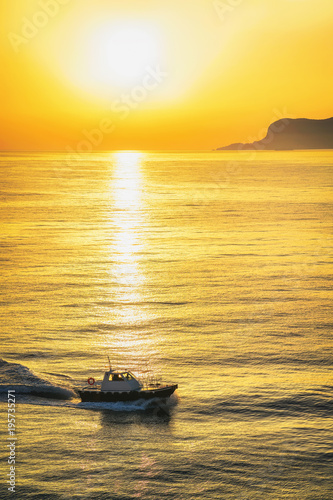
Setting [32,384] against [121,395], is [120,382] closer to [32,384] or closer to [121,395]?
[121,395]

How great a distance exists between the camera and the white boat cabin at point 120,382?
43406mm

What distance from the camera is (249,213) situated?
145625 mm

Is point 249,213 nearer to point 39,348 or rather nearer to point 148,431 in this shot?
point 39,348

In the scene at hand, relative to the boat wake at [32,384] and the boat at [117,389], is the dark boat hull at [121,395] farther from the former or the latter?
the boat wake at [32,384]

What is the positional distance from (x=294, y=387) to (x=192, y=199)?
147157mm

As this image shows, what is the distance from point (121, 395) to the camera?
143 ft

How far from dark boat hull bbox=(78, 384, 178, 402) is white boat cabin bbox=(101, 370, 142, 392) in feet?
1.02

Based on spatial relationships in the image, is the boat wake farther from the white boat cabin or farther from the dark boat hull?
the white boat cabin

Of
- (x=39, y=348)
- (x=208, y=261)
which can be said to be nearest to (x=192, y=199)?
(x=208, y=261)

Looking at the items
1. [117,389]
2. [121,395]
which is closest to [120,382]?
[117,389]

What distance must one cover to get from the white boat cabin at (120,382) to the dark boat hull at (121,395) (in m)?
0.31

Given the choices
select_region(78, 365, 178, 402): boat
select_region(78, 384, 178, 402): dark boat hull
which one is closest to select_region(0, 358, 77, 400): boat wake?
select_region(78, 384, 178, 402): dark boat hull

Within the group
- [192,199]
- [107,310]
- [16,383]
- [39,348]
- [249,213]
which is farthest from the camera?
[192,199]

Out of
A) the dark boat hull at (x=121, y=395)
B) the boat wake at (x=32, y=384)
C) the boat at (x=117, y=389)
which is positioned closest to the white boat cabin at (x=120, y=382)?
the boat at (x=117, y=389)
